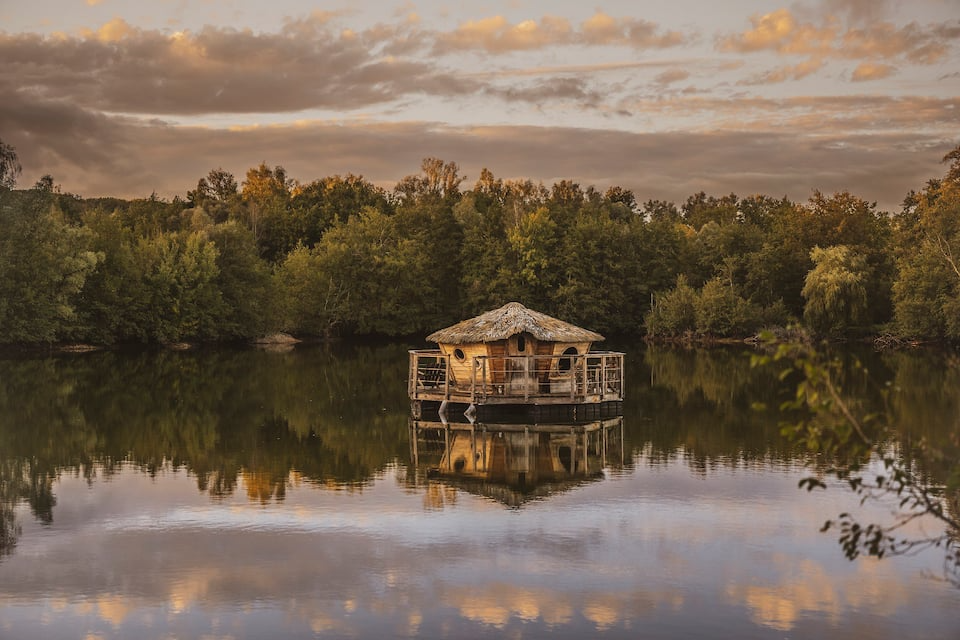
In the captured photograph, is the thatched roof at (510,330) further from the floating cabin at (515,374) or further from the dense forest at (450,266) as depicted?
the dense forest at (450,266)

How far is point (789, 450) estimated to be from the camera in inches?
1136

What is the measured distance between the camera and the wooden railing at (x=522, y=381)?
112ft

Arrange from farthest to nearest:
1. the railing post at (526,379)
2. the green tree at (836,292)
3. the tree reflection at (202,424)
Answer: the green tree at (836,292) → the railing post at (526,379) → the tree reflection at (202,424)

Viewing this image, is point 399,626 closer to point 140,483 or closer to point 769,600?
point 769,600

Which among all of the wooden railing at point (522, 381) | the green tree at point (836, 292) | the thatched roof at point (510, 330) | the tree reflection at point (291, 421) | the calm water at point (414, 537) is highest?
the green tree at point (836, 292)

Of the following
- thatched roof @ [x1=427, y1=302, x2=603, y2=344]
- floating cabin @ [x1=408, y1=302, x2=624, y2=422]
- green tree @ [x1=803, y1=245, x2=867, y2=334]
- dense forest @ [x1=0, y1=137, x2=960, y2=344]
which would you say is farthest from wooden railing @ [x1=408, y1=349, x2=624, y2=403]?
green tree @ [x1=803, y1=245, x2=867, y2=334]

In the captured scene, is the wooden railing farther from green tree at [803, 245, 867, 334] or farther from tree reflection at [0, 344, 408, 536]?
green tree at [803, 245, 867, 334]

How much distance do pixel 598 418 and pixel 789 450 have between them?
7.33 metres

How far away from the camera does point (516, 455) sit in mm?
27609

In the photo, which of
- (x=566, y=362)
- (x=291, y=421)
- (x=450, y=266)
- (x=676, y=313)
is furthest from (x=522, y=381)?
(x=450, y=266)

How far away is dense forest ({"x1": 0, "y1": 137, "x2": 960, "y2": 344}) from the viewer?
69562 millimetres

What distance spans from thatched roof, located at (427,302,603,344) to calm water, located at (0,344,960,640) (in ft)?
11.2

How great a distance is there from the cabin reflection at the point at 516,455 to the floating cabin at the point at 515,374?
1163 millimetres

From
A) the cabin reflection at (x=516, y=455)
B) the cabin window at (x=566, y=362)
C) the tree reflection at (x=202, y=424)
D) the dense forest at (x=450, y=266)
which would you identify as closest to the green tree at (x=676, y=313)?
the dense forest at (x=450, y=266)
